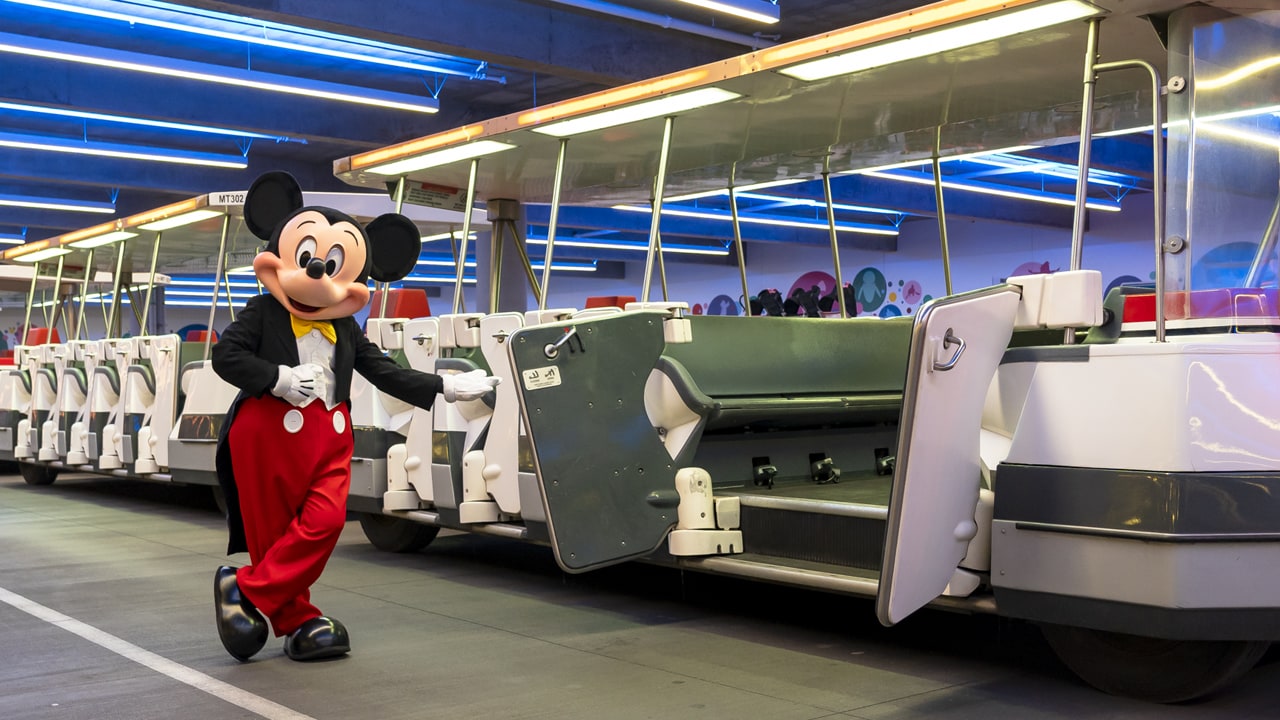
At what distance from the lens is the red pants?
15.6ft

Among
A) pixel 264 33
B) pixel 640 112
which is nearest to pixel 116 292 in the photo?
pixel 264 33

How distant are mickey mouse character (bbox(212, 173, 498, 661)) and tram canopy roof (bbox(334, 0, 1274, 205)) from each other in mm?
1381

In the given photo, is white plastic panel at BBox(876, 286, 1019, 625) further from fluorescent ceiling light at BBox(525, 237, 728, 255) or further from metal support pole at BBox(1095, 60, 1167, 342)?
fluorescent ceiling light at BBox(525, 237, 728, 255)

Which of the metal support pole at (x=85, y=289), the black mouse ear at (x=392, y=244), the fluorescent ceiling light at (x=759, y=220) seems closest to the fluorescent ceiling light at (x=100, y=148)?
the metal support pole at (x=85, y=289)

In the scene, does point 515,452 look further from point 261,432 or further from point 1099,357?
point 1099,357

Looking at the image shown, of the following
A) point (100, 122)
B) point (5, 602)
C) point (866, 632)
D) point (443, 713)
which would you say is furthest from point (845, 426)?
point (100, 122)

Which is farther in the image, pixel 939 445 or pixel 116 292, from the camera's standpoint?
pixel 116 292

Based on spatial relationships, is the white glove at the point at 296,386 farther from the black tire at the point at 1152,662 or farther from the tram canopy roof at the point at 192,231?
the tram canopy roof at the point at 192,231

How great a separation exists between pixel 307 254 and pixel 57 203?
17.4 meters

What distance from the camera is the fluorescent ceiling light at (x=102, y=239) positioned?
10383mm

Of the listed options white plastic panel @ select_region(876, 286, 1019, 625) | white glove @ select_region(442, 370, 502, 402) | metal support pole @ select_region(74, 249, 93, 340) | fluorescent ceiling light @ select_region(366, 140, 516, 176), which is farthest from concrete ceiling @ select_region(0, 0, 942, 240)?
white plastic panel @ select_region(876, 286, 1019, 625)

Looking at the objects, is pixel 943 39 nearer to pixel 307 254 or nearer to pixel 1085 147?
pixel 1085 147

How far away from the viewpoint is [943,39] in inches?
182

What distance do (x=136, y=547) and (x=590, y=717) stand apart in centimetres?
511
